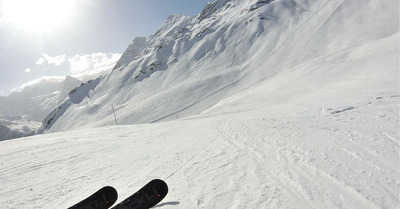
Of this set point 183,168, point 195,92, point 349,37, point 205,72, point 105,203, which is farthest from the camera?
point 205,72

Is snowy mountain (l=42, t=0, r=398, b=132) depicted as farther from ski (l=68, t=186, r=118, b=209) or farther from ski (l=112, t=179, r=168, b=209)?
ski (l=68, t=186, r=118, b=209)

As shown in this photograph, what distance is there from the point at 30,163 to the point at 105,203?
7.68m

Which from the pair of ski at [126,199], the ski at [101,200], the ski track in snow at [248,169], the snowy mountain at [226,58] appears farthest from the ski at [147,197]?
the snowy mountain at [226,58]

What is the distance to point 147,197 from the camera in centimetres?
505

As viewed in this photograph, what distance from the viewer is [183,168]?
7.72m

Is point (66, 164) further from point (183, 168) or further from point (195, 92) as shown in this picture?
point (195, 92)

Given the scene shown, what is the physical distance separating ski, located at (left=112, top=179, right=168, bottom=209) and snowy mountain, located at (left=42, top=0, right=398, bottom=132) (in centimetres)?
4641

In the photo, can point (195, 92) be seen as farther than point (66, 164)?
Yes

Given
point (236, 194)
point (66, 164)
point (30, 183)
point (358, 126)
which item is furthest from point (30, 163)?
point (358, 126)

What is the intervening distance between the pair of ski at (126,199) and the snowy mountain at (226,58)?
4645 centimetres

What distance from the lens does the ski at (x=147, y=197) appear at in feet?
16.0

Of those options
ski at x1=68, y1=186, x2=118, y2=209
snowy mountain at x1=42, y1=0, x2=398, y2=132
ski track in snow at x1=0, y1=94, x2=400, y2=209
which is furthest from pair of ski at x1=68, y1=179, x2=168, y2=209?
snowy mountain at x1=42, y1=0, x2=398, y2=132

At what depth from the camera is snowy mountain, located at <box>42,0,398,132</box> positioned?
6262 centimetres

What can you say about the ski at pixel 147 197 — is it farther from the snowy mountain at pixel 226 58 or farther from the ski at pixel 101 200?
the snowy mountain at pixel 226 58
